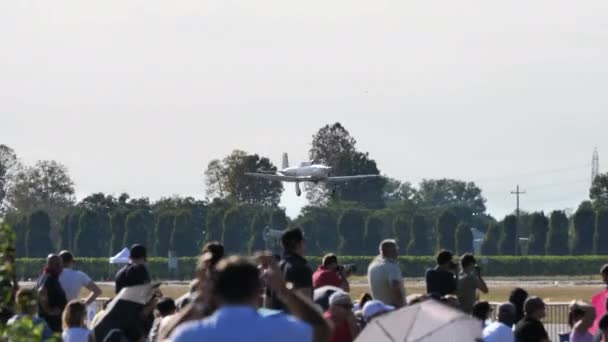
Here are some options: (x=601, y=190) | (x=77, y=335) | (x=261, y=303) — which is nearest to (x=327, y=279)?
(x=77, y=335)

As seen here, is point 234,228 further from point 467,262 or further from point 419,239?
point 467,262

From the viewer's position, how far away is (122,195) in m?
158

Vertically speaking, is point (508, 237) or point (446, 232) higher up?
point (446, 232)

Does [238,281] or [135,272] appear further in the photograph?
[135,272]

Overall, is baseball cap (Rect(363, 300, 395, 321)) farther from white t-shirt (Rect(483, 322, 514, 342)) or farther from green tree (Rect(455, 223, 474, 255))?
green tree (Rect(455, 223, 474, 255))

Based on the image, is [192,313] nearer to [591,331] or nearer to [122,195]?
[591,331]

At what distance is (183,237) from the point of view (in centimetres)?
13600

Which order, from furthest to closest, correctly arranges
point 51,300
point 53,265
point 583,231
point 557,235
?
point 557,235, point 583,231, point 53,265, point 51,300

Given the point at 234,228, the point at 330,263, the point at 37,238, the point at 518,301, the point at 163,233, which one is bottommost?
the point at 518,301

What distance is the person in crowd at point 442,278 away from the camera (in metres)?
17.0

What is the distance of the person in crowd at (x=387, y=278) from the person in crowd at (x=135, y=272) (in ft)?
6.98

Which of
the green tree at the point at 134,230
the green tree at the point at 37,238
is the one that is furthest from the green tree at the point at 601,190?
the green tree at the point at 37,238

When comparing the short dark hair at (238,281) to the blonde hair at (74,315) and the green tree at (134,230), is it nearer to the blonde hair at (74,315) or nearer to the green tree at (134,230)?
the blonde hair at (74,315)

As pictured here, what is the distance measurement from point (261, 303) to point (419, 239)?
5063 inches
